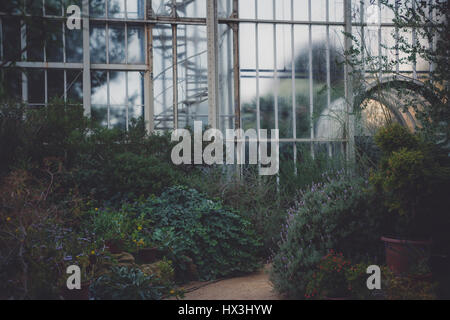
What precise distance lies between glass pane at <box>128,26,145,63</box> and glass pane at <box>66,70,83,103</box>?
114 cm

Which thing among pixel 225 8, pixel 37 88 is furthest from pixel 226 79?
pixel 37 88

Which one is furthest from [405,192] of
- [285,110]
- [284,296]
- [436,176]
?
[285,110]

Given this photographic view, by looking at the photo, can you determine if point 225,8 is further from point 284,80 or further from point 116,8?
point 116,8

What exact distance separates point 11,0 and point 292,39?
696 cm

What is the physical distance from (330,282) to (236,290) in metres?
1.26

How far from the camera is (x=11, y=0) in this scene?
312 centimetres

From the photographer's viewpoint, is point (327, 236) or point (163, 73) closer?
point (327, 236)

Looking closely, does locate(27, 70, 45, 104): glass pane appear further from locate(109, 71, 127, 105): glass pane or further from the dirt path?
the dirt path

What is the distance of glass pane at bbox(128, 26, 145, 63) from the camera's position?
8915 millimetres

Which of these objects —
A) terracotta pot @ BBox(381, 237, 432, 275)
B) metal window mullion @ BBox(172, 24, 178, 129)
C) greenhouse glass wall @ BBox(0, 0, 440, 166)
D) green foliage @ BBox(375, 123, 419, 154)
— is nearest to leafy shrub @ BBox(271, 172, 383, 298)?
terracotta pot @ BBox(381, 237, 432, 275)

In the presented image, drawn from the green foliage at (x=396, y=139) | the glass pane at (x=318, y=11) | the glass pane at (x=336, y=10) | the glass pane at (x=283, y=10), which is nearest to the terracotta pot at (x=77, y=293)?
the green foliage at (x=396, y=139)

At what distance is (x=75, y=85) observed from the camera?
8.59 meters

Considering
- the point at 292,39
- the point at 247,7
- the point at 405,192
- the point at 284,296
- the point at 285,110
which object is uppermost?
the point at 247,7
